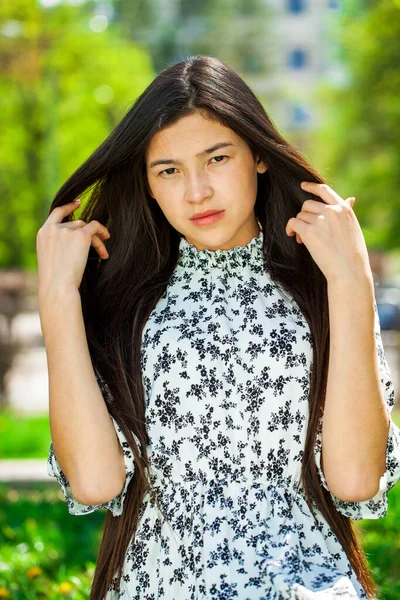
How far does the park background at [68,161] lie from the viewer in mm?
4465

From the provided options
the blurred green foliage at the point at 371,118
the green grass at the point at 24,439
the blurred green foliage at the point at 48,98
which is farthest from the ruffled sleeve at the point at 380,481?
the blurred green foliage at the point at 48,98

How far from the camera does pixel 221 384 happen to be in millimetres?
2486

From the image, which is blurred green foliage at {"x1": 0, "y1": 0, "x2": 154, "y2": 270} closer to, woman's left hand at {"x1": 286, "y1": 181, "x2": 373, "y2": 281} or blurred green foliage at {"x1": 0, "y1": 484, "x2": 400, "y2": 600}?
blurred green foliage at {"x1": 0, "y1": 484, "x2": 400, "y2": 600}

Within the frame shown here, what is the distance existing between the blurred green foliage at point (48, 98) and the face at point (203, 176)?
45.2ft

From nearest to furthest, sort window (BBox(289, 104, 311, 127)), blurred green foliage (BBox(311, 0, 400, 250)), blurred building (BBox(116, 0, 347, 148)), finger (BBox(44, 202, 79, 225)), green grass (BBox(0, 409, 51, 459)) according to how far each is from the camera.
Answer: finger (BBox(44, 202, 79, 225))
green grass (BBox(0, 409, 51, 459))
blurred green foliage (BBox(311, 0, 400, 250))
blurred building (BBox(116, 0, 347, 148))
window (BBox(289, 104, 311, 127))

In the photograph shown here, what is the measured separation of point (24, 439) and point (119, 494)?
4951 millimetres

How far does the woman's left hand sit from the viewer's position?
2373mm

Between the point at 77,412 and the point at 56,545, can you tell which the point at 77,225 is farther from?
the point at 56,545

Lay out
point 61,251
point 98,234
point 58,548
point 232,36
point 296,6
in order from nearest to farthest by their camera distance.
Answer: point 61,251 < point 98,234 < point 58,548 < point 232,36 < point 296,6

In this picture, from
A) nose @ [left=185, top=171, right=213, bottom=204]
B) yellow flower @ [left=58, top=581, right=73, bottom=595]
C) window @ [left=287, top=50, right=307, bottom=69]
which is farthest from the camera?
window @ [left=287, top=50, right=307, bottom=69]

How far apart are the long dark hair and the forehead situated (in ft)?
0.07

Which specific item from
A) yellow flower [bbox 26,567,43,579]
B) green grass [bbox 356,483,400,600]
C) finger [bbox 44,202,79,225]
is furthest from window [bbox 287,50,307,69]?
finger [bbox 44,202,79,225]

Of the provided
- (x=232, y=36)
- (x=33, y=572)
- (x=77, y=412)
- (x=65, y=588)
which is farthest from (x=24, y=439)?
(x=232, y=36)

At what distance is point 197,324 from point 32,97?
18849mm
